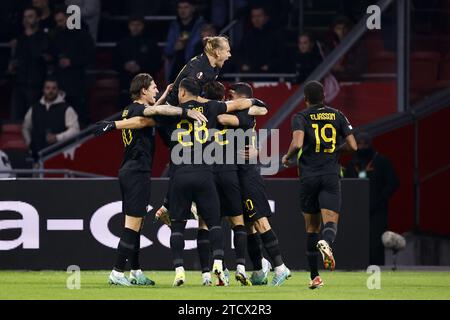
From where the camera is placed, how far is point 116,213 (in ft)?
61.5

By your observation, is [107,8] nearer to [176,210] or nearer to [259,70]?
[259,70]

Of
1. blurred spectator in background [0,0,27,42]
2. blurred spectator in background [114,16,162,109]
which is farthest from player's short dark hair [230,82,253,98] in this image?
blurred spectator in background [0,0,27,42]

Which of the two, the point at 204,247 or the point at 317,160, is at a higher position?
the point at 317,160

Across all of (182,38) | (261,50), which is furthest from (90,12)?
(261,50)

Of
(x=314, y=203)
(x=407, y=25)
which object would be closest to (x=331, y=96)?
(x=407, y=25)

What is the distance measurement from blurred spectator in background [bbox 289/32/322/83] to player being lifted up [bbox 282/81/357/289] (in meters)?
5.76

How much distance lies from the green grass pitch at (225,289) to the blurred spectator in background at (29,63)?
16.6ft

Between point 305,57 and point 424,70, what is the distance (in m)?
1.91

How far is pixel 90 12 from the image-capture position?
905 inches

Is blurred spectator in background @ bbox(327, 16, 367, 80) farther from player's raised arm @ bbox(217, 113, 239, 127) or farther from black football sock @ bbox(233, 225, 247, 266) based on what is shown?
player's raised arm @ bbox(217, 113, 239, 127)

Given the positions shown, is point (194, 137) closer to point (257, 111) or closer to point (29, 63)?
point (257, 111)

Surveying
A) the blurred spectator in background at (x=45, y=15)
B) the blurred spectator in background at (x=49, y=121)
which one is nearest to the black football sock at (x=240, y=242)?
the blurred spectator in background at (x=49, y=121)

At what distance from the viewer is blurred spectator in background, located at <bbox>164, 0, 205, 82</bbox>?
856 inches

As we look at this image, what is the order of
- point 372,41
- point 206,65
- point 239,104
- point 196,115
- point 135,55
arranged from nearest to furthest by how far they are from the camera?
point 196,115
point 239,104
point 206,65
point 372,41
point 135,55
